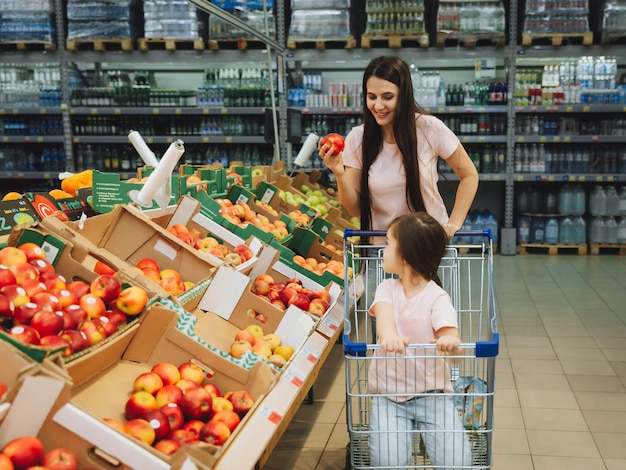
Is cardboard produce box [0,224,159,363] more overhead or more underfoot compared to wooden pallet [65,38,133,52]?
more underfoot

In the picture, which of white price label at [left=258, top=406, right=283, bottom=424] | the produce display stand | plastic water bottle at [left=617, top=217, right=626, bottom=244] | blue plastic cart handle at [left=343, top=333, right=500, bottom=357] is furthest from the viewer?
plastic water bottle at [left=617, top=217, right=626, bottom=244]

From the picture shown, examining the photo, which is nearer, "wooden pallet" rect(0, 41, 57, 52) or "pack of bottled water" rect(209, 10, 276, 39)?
"pack of bottled water" rect(209, 10, 276, 39)

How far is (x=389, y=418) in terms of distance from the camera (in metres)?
2.04

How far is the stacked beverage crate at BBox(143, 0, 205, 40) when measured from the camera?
Result: 8.36 metres

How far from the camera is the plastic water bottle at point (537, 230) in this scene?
8477mm

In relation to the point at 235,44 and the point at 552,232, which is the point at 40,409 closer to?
the point at 235,44

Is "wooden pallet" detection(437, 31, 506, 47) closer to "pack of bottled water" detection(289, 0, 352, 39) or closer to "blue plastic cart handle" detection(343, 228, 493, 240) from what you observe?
"pack of bottled water" detection(289, 0, 352, 39)

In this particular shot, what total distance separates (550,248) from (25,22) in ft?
22.7

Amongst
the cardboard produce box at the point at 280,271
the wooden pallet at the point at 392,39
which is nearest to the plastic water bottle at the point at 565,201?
the wooden pallet at the point at 392,39

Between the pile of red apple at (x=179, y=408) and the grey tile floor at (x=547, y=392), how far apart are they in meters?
1.06

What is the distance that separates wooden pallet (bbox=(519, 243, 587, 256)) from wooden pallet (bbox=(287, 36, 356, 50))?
322 cm

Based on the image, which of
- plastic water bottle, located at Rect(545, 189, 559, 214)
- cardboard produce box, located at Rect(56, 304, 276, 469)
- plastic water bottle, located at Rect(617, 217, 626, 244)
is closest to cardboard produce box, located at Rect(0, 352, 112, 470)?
cardboard produce box, located at Rect(56, 304, 276, 469)

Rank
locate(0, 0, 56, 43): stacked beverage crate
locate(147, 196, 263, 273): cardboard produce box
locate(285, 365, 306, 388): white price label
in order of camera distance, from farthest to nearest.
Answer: locate(0, 0, 56, 43): stacked beverage crate → locate(147, 196, 263, 273): cardboard produce box → locate(285, 365, 306, 388): white price label

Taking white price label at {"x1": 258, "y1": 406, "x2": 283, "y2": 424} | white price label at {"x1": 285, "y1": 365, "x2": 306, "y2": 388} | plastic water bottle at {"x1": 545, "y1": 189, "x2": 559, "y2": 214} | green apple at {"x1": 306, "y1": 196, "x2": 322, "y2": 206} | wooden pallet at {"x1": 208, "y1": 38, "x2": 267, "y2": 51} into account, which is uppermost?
wooden pallet at {"x1": 208, "y1": 38, "x2": 267, "y2": 51}
